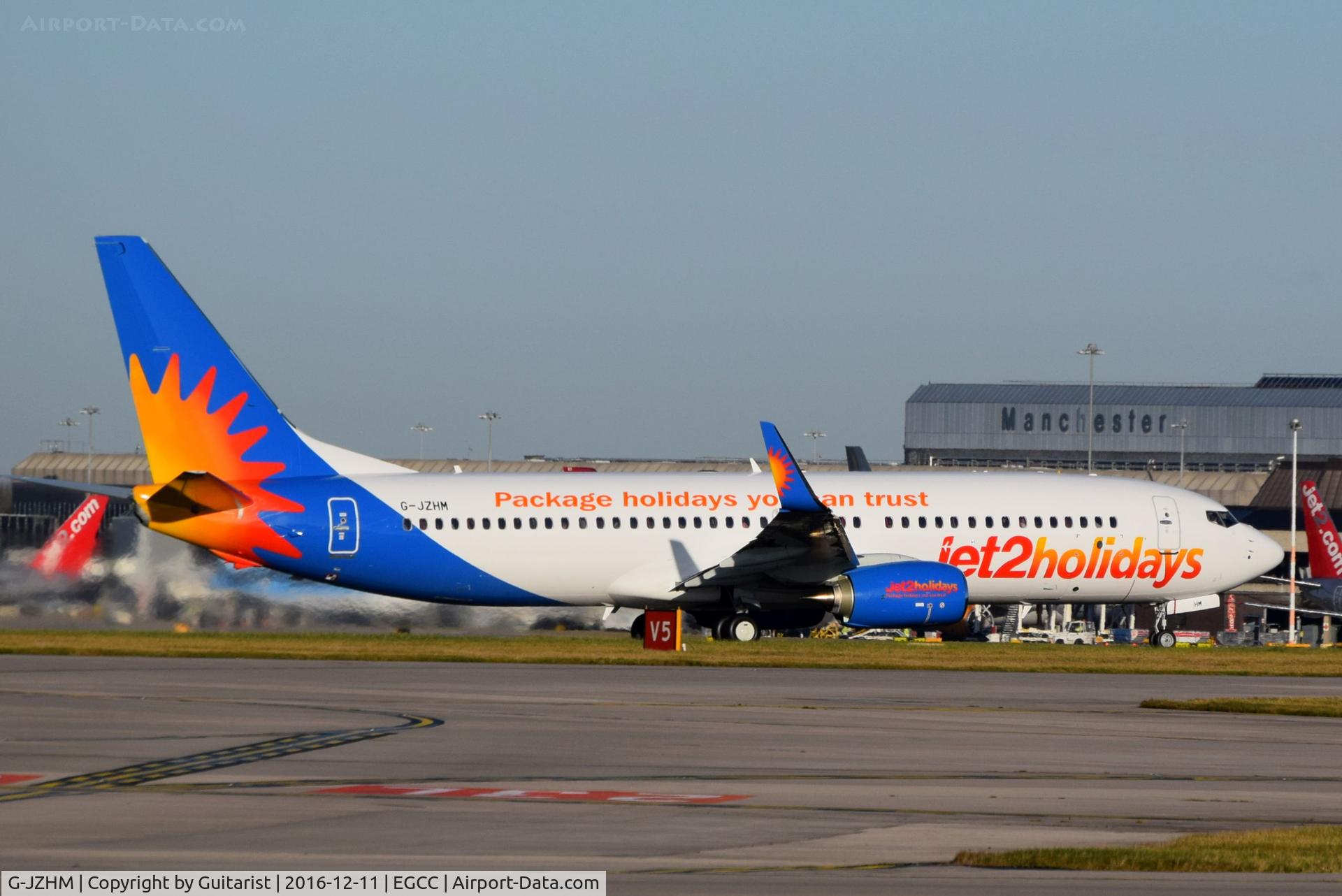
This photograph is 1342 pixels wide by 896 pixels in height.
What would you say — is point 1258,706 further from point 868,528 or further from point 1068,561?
point 1068,561

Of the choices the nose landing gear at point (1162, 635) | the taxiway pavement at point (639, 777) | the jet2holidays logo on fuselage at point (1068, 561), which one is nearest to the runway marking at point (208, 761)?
the taxiway pavement at point (639, 777)

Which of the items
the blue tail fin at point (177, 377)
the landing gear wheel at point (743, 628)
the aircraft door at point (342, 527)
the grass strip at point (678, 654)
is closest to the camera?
the grass strip at point (678, 654)

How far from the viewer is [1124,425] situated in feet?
450

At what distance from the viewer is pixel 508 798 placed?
14883 mm

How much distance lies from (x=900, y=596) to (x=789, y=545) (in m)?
2.68

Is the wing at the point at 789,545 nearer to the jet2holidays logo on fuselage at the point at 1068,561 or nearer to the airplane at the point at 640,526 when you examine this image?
the airplane at the point at 640,526

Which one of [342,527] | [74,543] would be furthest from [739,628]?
[74,543]

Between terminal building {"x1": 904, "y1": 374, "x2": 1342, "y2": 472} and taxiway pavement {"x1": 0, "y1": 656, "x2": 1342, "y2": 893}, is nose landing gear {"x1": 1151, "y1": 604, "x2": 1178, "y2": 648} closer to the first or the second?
taxiway pavement {"x1": 0, "y1": 656, "x2": 1342, "y2": 893}

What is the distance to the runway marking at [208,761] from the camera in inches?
596

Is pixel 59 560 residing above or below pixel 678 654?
above

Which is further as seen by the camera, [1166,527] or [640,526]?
[1166,527]

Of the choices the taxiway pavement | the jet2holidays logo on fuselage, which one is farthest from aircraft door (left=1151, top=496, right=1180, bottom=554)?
the taxiway pavement

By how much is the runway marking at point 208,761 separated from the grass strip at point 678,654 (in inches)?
514

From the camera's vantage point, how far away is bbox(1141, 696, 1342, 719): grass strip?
2470 centimetres
